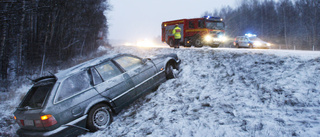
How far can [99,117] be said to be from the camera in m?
4.36

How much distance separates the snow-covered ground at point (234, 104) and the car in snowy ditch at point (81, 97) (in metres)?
0.41

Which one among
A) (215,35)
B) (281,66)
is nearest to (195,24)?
(215,35)

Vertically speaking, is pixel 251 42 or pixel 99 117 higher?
pixel 251 42

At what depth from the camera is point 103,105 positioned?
14.6 feet

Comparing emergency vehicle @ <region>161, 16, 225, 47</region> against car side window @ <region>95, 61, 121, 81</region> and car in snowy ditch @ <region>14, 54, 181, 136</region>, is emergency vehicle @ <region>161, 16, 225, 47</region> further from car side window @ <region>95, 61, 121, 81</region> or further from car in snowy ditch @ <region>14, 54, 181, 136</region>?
car side window @ <region>95, 61, 121, 81</region>

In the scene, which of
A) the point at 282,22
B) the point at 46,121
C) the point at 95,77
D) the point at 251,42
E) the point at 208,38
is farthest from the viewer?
the point at 282,22

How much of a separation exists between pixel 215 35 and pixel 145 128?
12.2 meters

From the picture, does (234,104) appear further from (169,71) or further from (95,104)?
(95,104)

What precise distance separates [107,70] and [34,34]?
47.5ft

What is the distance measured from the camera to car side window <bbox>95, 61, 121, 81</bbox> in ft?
15.8

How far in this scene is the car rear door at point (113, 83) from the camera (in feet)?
15.0

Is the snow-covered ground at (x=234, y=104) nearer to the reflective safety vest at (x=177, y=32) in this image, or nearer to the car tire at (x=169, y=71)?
the car tire at (x=169, y=71)

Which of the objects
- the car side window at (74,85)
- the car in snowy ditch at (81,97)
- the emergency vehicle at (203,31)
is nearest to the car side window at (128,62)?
the car in snowy ditch at (81,97)

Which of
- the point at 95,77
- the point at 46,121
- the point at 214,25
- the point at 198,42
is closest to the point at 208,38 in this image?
the point at 198,42
